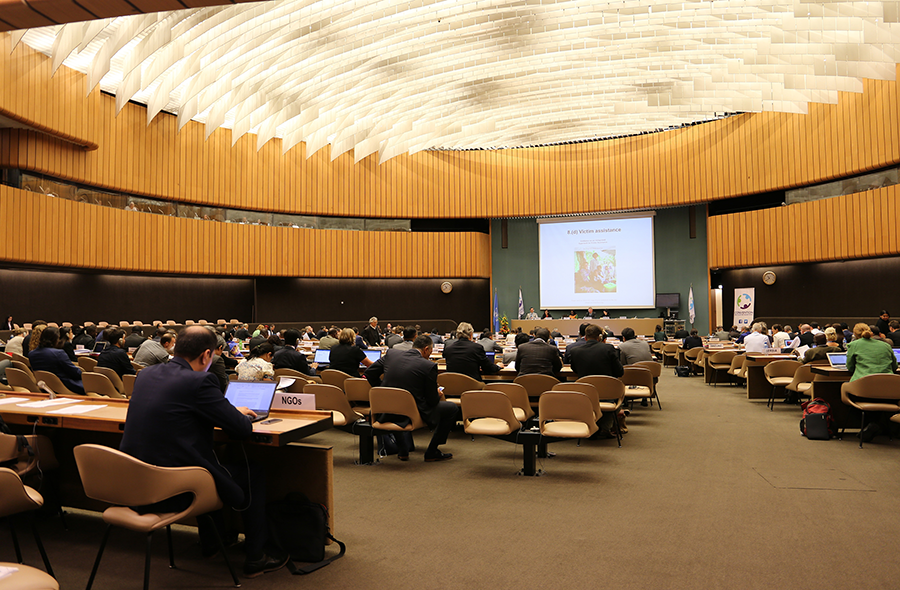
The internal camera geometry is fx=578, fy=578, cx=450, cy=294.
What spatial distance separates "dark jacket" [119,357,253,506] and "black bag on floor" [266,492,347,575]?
509 millimetres

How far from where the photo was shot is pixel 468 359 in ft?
22.6

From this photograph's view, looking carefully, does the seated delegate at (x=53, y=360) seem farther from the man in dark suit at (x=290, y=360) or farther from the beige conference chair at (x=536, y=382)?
the beige conference chair at (x=536, y=382)

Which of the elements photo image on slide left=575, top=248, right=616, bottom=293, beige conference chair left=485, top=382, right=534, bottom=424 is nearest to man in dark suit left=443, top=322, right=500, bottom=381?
beige conference chair left=485, top=382, right=534, bottom=424

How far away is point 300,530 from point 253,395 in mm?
900

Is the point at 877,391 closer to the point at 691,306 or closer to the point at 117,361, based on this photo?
the point at 117,361

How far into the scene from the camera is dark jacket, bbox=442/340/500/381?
6867mm

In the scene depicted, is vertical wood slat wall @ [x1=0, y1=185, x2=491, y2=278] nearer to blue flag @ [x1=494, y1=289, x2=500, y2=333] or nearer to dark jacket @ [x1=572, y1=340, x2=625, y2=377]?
blue flag @ [x1=494, y1=289, x2=500, y2=333]

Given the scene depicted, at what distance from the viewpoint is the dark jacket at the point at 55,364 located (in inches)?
239

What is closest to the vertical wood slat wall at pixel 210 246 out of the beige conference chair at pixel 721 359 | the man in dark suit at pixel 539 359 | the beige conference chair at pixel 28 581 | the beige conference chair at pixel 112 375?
the beige conference chair at pixel 112 375

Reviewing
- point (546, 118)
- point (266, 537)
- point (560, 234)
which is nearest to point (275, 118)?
point (546, 118)

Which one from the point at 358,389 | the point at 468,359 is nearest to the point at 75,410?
the point at 358,389

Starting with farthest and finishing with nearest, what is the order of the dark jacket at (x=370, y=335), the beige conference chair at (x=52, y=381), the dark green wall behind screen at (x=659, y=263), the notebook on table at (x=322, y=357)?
the dark green wall behind screen at (x=659, y=263) → the dark jacket at (x=370, y=335) → the notebook on table at (x=322, y=357) → the beige conference chair at (x=52, y=381)

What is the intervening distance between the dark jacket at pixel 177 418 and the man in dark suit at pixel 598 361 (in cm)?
465

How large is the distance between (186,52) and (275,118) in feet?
14.4
